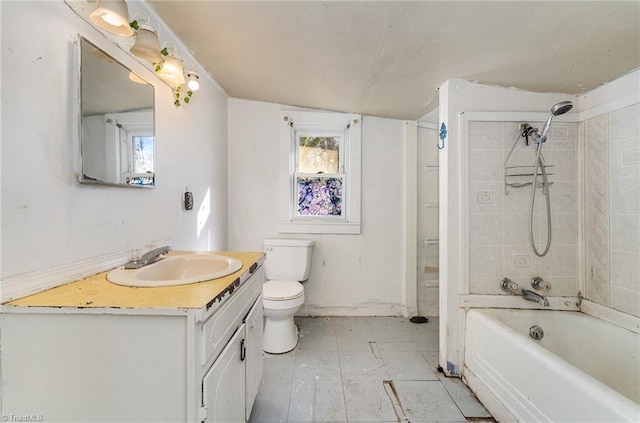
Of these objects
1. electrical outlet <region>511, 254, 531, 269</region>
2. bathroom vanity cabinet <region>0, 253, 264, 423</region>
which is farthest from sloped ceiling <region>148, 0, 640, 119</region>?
bathroom vanity cabinet <region>0, 253, 264, 423</region>

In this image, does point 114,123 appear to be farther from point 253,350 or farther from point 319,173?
point 319,173

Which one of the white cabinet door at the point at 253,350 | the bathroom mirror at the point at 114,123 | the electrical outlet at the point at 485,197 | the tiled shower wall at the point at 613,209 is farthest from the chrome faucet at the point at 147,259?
the tiled shower wall at the point at 613,209

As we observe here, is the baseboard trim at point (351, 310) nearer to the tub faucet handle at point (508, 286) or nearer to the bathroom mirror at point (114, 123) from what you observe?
the tub faucet handle at point (508, 286)

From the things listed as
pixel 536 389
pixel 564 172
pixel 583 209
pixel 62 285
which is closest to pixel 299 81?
pixel 62 285

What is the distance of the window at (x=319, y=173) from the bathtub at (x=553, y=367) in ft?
4.16

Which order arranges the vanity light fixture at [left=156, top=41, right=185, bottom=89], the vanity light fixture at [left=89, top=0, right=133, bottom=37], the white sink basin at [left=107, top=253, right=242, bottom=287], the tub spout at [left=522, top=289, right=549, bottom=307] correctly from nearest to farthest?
the vanity light fixture at [left=89, top=0, right=133, bottom=37] < the white sink basin at [left=107, top=253, right=242, bottom=287] < the vanity light fixture at [left=156, top=41, right=185, bottom=89] < the tub spout at [left=522, top=289, right=549, bottom=307]

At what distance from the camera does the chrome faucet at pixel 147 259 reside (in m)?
1.02

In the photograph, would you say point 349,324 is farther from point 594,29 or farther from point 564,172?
point 594,29

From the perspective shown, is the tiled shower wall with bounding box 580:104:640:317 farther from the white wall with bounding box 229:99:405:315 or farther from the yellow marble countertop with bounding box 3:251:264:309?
the yellow marble countertop with bounding box 3:251:264:309

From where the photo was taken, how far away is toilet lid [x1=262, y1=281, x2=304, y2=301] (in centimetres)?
178

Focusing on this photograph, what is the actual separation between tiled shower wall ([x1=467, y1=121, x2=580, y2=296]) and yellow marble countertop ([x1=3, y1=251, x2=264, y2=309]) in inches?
60.8

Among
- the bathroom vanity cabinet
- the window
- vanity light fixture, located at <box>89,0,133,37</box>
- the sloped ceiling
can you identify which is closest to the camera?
the bathroom vanity cabinet

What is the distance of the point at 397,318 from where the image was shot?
94.0 inches

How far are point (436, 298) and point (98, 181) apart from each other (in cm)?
262
